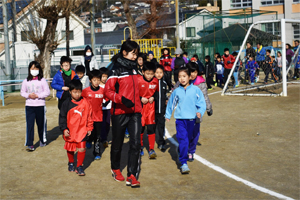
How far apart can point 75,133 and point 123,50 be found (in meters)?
1.71

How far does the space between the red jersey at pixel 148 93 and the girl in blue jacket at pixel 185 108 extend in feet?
2.86

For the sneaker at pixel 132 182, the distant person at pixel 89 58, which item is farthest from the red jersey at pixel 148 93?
the distant person at pixel 89 58

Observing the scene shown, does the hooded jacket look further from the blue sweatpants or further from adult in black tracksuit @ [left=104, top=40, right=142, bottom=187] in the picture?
the blue sweatpants

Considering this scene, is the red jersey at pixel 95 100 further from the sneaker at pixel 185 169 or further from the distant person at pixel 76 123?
the sneaker at pixel 185 169

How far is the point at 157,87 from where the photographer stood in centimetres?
752

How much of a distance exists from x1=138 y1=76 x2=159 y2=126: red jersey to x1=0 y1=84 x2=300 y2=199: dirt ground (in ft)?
2.41

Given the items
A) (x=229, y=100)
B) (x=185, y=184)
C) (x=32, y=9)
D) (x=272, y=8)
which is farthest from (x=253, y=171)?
(x=272, y=8)

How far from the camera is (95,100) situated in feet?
25.2

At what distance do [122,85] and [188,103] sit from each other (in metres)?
1.34

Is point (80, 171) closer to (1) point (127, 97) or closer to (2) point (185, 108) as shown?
(1) point (127, 97)

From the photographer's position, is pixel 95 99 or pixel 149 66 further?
pixel 95 99

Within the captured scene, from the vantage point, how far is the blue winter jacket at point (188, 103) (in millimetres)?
6477

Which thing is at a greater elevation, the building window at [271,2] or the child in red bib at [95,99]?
the building window at [271,2]

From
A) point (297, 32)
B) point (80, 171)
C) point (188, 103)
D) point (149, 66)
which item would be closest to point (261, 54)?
point (149, 66)
